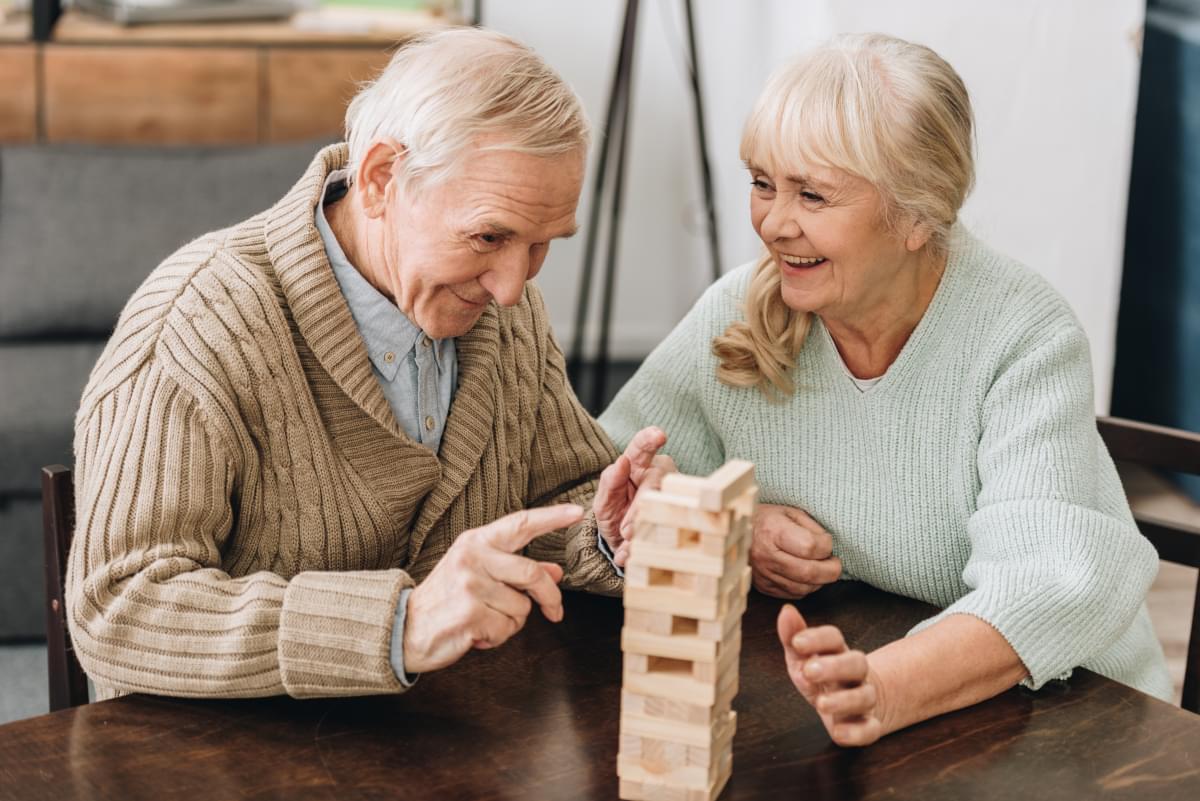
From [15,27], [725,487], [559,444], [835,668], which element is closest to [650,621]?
[725,487]

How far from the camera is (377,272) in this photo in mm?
1595

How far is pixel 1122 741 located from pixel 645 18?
3.63 meters

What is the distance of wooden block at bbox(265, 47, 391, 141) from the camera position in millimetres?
4070

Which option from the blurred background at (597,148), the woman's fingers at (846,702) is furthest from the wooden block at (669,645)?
the blurred background at (597,148)

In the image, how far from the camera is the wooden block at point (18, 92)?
3.93 m

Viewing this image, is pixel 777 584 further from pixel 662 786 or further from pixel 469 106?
pixel 469 106

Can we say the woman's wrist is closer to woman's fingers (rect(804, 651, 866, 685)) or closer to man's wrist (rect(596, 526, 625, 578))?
woman's fingers (rect(804, 651, 866, 685))

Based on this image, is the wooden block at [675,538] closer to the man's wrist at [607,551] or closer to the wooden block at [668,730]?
the wooden block at [668,730]

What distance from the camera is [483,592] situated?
125 cm

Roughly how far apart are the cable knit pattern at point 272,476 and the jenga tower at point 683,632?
0.28 meters

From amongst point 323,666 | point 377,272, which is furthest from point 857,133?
point 323,666

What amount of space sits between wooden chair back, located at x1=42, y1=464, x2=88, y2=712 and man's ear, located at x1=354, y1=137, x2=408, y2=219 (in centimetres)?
43

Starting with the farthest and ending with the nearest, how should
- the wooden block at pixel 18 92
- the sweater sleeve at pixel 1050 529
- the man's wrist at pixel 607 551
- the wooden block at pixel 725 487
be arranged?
1. the wooden block at pixel 18 92
2. the man's wrist at pixel 607 551
3. the sweater sleeve at pixel 1050 529
4. the wooden block at pixel 725 487

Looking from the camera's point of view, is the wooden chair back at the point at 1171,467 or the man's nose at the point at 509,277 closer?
A: the man's nose at the point at 509,277
